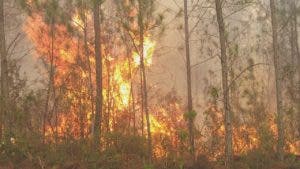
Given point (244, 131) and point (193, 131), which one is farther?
point (244, 131)

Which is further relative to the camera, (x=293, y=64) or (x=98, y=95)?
(x=293, y=64)

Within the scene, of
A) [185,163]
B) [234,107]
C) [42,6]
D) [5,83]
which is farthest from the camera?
[234,107]

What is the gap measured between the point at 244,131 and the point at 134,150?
210 inches

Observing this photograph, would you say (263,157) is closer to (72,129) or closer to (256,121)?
(256,121)

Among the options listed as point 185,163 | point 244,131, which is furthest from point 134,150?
point 244,131

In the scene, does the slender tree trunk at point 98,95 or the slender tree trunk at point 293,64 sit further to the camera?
the slender tree trunk at point 293,64

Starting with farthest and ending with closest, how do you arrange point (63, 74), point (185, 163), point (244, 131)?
point (63, 74) < point (244, 131) < point (185, 163)

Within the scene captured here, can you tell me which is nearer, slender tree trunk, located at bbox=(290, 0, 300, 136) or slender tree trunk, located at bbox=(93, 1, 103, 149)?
slender tree trunk, located at bbox=(93, 1, 103, 149)

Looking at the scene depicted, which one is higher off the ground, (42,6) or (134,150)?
(42,6)

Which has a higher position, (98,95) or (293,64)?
(293,64)

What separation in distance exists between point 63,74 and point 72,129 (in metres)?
9.42

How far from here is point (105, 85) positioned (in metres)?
21.7

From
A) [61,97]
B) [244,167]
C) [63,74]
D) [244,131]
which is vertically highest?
[63,74]

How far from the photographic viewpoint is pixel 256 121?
56.0 feet
